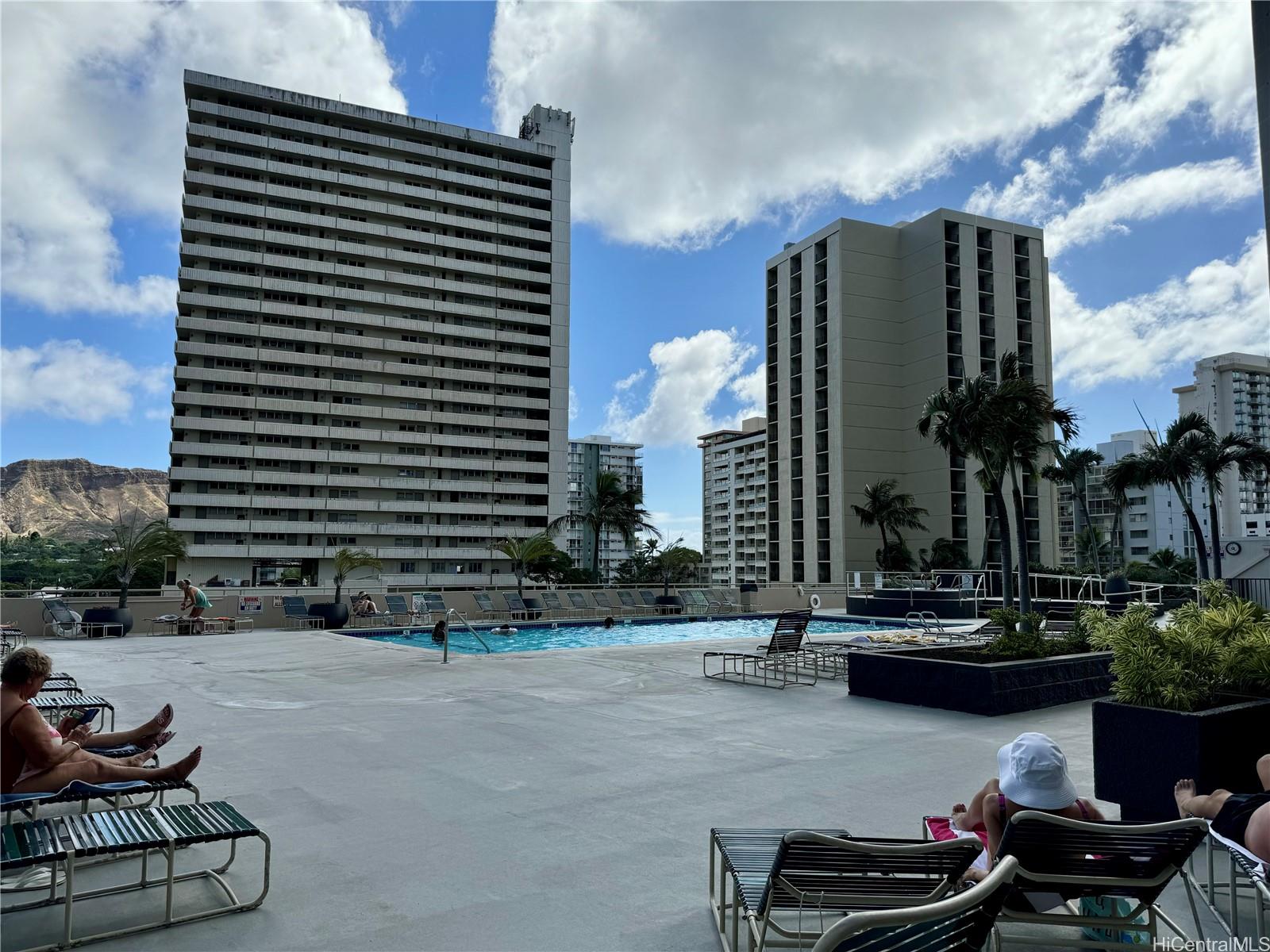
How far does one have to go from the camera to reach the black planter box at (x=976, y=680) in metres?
8.25

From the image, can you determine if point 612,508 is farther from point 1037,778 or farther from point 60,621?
point 1037,778

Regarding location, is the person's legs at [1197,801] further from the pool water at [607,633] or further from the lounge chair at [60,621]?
the lounge chair at [60,621]

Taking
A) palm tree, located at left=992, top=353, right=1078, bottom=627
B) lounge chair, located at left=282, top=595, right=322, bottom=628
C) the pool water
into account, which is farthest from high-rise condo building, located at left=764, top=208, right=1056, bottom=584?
lounge chair, located at left=282, top=595, right=322, bottom=628

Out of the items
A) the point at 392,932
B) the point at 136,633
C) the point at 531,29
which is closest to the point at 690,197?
the point at 531,29

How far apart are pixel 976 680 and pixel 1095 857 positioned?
5.91 meters

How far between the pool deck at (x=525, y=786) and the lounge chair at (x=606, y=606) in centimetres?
1507

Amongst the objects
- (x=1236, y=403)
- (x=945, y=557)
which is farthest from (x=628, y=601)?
(x=1236, y=403)

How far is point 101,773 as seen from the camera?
4.22m

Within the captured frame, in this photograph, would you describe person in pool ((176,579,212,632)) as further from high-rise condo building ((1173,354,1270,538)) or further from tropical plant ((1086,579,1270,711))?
high-rise condo building ((1173,354,1270,538))

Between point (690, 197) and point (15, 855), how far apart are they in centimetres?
3093

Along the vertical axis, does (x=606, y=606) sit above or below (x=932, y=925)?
below

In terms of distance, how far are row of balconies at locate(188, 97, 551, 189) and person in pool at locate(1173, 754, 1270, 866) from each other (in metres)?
73.1

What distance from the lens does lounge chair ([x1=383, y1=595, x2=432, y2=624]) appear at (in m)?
22.9

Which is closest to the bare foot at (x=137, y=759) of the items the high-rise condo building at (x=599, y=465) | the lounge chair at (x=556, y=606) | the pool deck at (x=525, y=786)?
the pool deck at (x=525, y=786)
